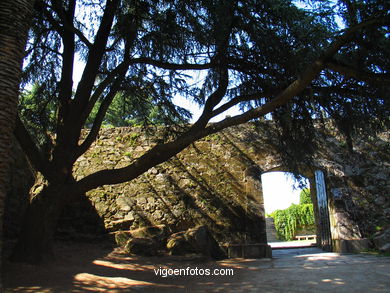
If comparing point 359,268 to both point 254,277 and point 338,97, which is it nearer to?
point 254,277

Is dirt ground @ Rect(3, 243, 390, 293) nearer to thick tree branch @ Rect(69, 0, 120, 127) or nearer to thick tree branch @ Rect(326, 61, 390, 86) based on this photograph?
thick tree branch @ Rect(69, 0, 120, 127)

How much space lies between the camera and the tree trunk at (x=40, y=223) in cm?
394

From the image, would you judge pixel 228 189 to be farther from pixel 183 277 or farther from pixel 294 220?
pixel 294 220

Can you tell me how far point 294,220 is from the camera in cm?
1471

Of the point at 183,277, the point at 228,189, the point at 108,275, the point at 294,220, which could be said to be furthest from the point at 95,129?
the point at 294,220

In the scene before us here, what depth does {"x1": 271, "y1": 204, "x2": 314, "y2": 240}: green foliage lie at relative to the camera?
48.1 feet

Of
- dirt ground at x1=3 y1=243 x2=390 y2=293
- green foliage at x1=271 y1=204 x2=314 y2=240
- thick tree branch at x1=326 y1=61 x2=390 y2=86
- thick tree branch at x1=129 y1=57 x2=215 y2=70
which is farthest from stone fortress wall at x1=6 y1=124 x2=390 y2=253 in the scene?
green foliage at x1=271 y1=204 x2=314 y2=240

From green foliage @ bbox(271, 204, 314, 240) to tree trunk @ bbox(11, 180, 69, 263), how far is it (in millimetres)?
12627

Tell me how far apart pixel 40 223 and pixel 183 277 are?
194cm

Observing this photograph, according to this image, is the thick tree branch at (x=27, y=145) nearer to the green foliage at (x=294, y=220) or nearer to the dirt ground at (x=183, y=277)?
the dirt ground at (x=183, y=277)

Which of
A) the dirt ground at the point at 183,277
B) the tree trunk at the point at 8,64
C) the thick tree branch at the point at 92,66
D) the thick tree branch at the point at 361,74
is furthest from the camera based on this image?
the thick tree branch at the point at 92,66

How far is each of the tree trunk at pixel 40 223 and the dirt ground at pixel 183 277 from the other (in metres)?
0.18

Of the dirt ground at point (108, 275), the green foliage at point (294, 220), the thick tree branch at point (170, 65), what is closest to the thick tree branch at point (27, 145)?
the dirt ground at point (108, 275)

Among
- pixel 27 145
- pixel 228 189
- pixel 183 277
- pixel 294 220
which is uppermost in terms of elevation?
pixel 27 145
